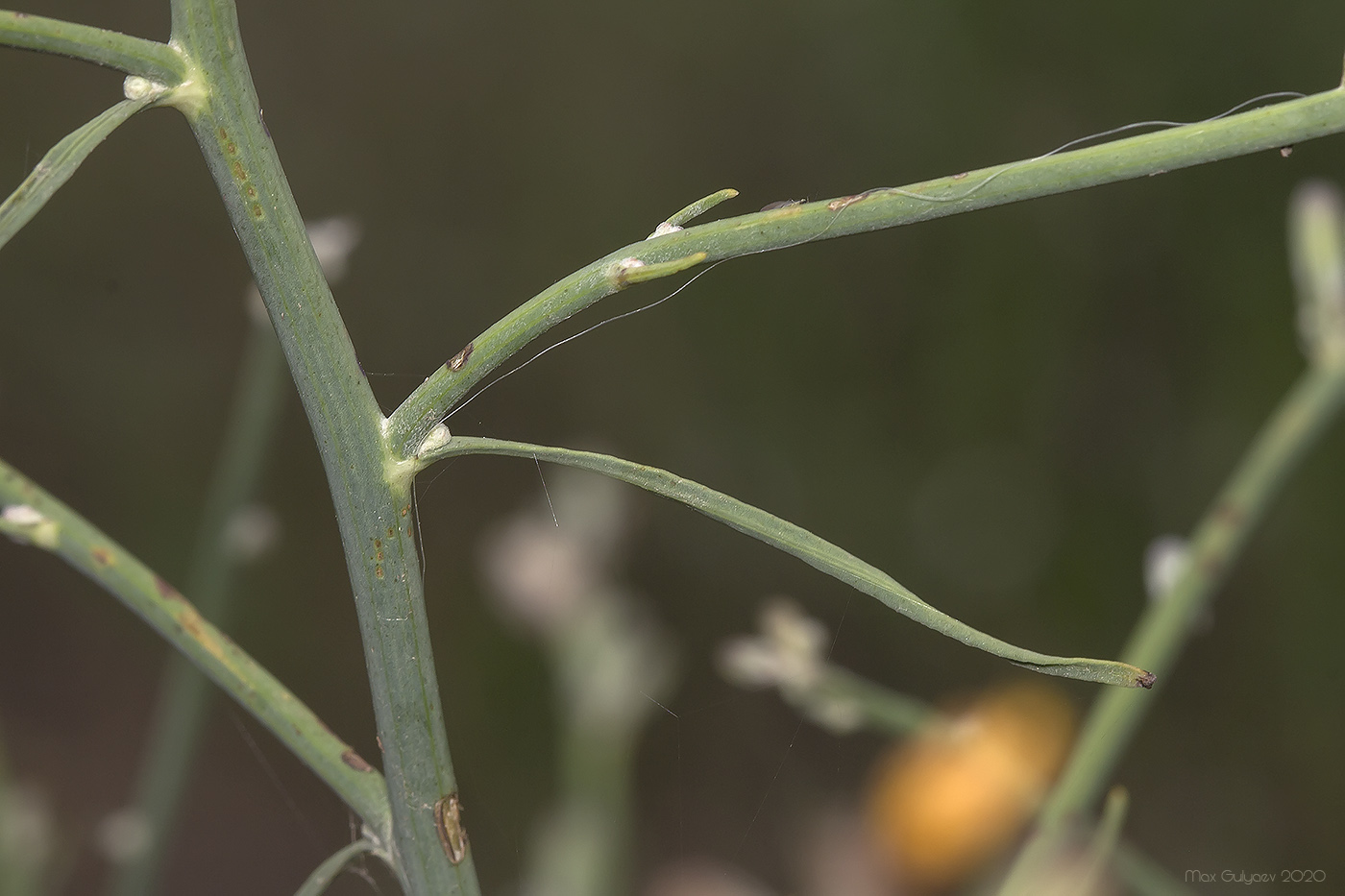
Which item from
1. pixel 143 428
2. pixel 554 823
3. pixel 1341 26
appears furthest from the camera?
pixel 143 428

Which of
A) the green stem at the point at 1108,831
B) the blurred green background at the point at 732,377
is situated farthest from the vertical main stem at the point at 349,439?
the blurred green background at the point at 732,377

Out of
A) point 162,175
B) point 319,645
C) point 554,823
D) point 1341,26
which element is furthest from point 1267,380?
point 162,175

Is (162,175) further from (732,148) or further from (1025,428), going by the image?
(1025,428)

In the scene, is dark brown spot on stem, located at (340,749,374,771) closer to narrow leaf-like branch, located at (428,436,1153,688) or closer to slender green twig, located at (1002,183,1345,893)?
narrow leaf-like branch, located at (428,436,1153,688)

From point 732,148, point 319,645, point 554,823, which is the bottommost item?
point 554,823

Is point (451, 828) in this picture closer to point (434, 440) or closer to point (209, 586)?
point (434, 440)

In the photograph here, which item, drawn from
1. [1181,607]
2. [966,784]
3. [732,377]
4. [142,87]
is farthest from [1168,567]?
[732,377]
